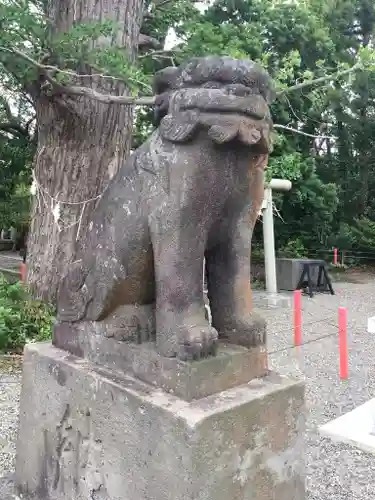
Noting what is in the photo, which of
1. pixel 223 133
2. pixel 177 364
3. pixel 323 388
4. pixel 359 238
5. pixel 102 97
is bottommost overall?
pixel 323 388

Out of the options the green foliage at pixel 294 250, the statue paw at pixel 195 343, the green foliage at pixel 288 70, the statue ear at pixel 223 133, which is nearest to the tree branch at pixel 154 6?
the green foliage at pixel 288 70

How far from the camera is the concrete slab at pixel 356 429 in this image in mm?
3252

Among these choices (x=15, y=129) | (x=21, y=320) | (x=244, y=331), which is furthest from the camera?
(x=15, y=129)

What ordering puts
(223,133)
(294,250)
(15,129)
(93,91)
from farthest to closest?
(294,250), (15,129), (93,91), (223,133)

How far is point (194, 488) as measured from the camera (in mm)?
1618

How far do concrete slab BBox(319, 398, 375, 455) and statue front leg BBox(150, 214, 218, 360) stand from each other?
198cm

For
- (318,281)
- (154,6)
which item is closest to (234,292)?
(154,6)

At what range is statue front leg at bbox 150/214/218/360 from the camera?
1.81 meters

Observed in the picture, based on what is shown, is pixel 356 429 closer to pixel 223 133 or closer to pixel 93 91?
pixel 223 133

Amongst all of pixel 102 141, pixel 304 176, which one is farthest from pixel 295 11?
pixel 102 141

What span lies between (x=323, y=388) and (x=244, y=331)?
2789mm

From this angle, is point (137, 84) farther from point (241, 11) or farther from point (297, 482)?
point (241, 11)

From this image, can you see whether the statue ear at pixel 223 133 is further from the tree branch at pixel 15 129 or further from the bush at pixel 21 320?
the tree branch at pixel 15 129

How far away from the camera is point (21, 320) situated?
5086mm
